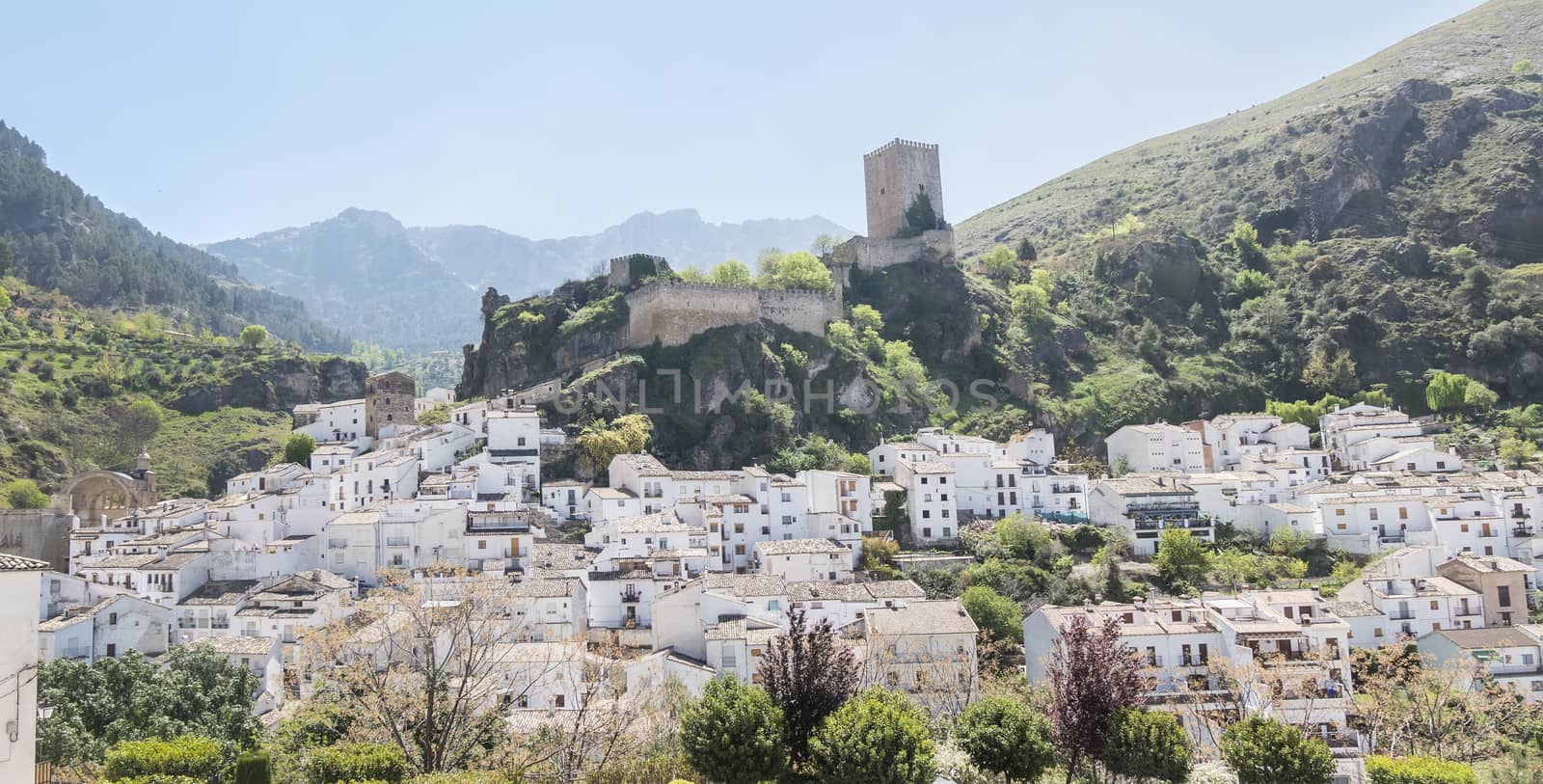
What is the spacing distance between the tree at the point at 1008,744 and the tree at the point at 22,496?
5717 cm

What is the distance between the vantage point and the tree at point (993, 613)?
44656mm

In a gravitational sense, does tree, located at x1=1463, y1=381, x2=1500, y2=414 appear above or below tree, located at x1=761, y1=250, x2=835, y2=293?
below

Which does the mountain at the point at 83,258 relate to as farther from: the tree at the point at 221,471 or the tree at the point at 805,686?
the tree at the point at 805,686

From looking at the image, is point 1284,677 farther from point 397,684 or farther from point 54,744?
point 54,744

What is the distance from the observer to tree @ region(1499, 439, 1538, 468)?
2586 inches

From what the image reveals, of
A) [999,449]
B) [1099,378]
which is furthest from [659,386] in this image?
[1099,378]

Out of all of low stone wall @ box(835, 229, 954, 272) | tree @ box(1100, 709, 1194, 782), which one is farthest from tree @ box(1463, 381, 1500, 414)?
tree @ box(1100, 709, 1194, 782)

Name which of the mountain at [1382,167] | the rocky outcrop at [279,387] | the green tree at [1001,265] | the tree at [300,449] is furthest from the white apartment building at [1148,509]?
the mountain at [1382,167]

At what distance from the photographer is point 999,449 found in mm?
66688

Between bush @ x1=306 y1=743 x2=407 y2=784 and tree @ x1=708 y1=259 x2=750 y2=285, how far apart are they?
61.1 meters

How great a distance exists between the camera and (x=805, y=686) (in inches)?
956

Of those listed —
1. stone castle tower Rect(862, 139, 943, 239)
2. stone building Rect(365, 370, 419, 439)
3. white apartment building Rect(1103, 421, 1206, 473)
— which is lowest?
white apartment building Rect(1103, 421, 1206, 473)

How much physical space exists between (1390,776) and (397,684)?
22.9m

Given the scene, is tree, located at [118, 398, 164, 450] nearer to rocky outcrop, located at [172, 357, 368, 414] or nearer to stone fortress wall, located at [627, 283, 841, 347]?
rocky outcrop, located at [172, 357, 368, 414]
